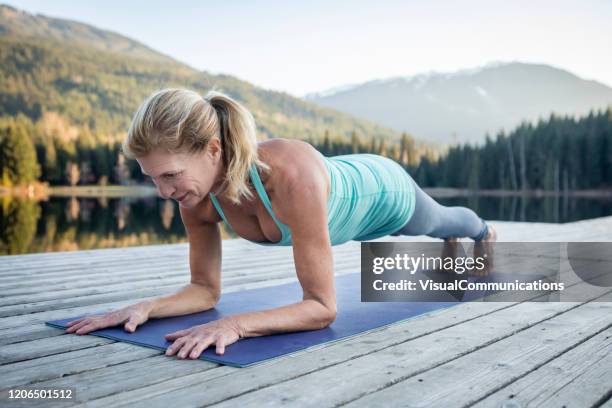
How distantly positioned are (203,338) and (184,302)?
541 mm

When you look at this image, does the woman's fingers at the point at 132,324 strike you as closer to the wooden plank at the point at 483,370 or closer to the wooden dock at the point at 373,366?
the wooden dock at the point at 373,366

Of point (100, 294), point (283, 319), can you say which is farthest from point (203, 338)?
→ point (100, 294)

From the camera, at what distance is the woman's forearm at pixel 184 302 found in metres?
2.15

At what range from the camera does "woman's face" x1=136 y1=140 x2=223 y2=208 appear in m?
1.73

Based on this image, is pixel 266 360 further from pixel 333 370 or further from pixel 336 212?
pixel 336 212

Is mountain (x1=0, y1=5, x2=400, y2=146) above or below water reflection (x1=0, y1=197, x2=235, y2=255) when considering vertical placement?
above

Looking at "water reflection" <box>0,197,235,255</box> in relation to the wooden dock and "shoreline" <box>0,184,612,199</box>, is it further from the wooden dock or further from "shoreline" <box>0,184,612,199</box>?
"shoreline" <box>0,184,612,199</box>

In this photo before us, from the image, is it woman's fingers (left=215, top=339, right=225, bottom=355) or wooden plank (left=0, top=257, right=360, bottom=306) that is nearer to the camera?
woman's fingers (left=215, top=339, right=225, bottom=355)

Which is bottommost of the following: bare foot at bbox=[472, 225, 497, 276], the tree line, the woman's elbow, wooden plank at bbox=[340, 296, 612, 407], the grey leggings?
wooden plank at bbox=[340, 296, 612, 407]

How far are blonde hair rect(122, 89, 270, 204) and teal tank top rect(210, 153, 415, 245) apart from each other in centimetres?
20

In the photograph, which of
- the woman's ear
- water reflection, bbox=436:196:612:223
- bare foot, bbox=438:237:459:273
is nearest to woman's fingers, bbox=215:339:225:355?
the woman's ear

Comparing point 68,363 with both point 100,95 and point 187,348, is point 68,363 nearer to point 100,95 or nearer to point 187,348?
point 187,348

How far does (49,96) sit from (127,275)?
9497 centimetres

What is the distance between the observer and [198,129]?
1731 mm
